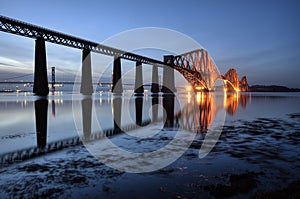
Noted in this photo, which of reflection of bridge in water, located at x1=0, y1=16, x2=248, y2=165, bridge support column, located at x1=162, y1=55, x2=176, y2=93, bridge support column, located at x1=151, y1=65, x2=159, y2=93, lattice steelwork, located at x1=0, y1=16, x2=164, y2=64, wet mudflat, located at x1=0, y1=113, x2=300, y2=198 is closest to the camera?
wet mudflat, located at x1=0, y1=113, x2=300, y2=198

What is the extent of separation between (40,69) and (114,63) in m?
28.6

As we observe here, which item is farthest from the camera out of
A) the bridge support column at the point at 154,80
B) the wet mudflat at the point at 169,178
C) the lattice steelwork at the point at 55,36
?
the bridge support column at the point at 154,80

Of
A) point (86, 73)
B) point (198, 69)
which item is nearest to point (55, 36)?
point (86, 73)

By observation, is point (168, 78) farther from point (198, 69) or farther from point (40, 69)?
point (40, 69)

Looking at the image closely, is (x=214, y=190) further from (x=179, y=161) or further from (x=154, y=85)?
(x=154, y=85)

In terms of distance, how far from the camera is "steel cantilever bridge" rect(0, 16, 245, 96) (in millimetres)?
43531

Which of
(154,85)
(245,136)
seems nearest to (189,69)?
(154,85)

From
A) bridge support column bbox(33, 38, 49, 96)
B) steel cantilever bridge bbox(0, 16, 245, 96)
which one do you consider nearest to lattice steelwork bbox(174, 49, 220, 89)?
steel cantilever bridge bbox(0, 16, 245, 96)

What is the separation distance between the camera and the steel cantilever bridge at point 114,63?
4353cm

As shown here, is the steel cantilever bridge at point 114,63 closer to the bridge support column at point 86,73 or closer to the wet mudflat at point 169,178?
the bridge support column at point 86,73

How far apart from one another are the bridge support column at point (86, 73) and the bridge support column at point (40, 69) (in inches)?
484

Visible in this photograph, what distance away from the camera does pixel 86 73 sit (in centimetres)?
5688

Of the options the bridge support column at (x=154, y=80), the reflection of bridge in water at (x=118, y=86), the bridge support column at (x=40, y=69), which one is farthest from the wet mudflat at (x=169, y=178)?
the bridge support column at (x=154, y=80)

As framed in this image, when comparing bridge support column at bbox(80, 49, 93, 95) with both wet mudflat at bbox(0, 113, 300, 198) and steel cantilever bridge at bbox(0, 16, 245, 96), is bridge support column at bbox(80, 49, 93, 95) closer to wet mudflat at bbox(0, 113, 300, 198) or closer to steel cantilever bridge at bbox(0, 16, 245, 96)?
steel cantilever bridge at bbox(0, 16, 245, 96)
